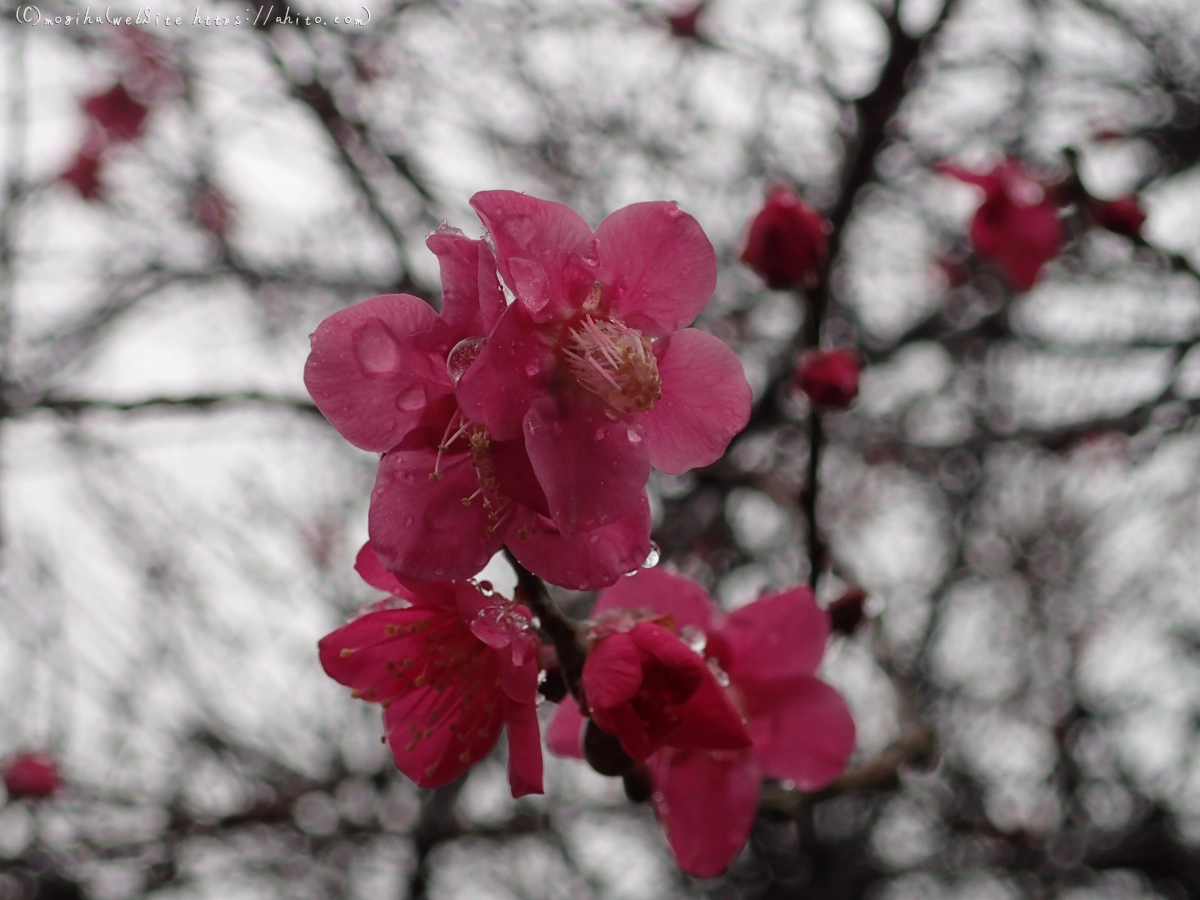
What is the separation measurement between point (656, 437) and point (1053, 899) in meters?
3.36

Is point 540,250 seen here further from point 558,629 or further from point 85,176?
point 85,176

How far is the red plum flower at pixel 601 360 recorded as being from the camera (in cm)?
86

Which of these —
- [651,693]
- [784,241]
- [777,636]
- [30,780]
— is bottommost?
[30,780]

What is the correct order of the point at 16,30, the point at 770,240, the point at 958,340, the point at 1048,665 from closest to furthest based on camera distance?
the point at 770,240 → the point at 16,30 → the point at 958,340 → the point at 1048,665

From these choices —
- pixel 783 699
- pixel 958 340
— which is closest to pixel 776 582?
pixel 958 340

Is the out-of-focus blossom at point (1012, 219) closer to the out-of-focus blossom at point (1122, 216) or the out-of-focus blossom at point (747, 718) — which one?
the out-of-focus blossom at point (1122, 216)

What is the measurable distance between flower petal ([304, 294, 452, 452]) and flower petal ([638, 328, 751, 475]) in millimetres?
226

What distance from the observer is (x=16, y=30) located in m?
2.51

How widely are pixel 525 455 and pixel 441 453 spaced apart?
9 centimetres

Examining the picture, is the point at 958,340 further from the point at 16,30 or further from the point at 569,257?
the point at 16,30

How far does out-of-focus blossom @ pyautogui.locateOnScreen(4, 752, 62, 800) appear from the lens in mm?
2689

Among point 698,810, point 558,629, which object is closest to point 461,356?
point 558,629

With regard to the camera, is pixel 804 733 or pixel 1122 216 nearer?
pixel 804 733

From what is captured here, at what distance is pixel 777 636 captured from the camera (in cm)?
139
